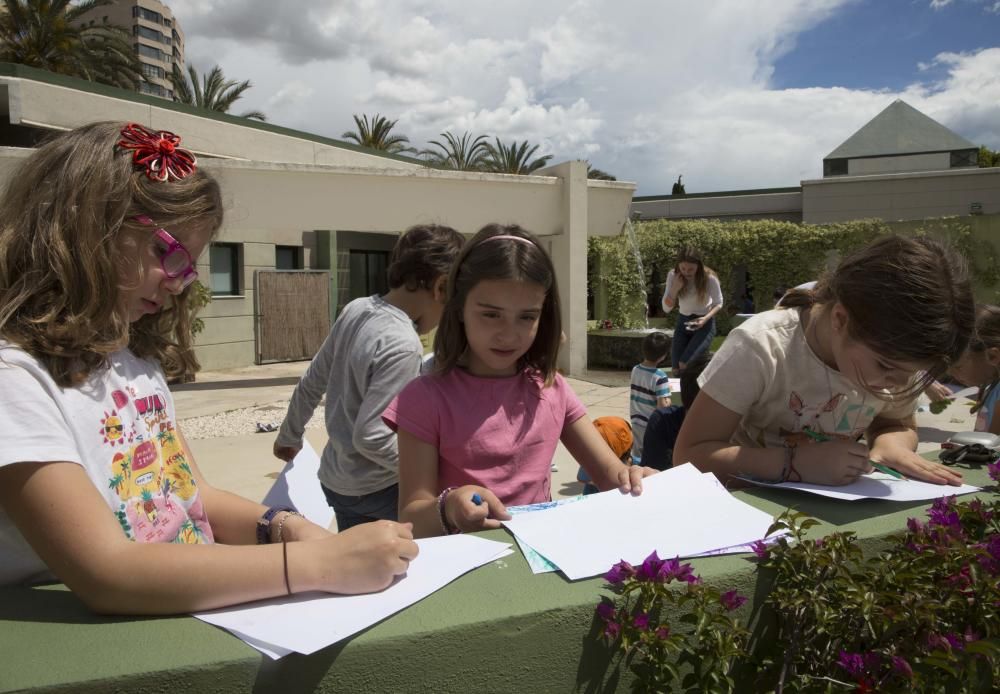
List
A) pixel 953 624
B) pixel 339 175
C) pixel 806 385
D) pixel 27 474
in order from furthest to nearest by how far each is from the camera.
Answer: pixel 339 175 < pixel 806 385 < pixel 953 624 < pixel 27 474

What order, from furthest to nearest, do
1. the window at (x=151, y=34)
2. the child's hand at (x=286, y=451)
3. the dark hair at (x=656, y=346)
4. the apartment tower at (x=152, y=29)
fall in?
the window at (x=151, y=34) < the apartment tower at (x=152, y=29) < the dark hair at (x=656, y=346) < the child's hand at (x=286, y=451)

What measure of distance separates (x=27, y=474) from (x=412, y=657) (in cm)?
56

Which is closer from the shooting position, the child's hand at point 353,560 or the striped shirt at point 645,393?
the child's hand at point 353,560

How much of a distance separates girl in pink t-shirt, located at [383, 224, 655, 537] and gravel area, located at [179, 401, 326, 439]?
609 centimetres

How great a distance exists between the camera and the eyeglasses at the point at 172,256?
1.25m

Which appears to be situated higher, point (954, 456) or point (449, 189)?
point (449, 189)

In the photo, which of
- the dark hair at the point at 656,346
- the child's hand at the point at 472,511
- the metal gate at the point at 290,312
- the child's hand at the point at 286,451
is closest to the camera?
the child's hand at the point at 472,511

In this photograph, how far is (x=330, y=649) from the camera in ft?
3.11

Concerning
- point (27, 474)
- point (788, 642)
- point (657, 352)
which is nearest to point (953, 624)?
point (788, 642)

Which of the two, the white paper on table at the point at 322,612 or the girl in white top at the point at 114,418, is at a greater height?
the girl in white top at the point at 114,418

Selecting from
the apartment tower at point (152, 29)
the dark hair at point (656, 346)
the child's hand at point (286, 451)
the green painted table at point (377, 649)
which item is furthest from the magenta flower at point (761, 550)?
the apartment tower at point (152, 29)

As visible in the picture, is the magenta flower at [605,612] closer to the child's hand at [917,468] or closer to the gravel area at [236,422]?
the child's hand at [917,468]

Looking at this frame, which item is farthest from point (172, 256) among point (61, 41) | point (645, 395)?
point (61, 41)

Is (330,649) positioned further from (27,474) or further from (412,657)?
(27,474)
